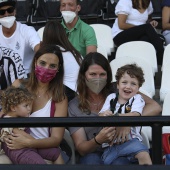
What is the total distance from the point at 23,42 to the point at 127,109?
1788 mm

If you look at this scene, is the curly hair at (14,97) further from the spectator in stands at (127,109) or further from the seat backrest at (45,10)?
the seat backrest at (45,10)

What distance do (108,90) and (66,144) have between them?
20.4 inches

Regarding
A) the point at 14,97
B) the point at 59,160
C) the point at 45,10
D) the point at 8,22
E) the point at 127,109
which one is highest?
the point at 45,10

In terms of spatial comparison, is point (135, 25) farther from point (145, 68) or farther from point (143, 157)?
point (143, 157)

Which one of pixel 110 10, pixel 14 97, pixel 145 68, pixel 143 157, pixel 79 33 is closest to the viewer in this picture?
pixel 143 157

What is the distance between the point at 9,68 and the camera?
245 inches

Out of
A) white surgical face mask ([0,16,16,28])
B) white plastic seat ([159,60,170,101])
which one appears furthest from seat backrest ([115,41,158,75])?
white surgical face mask ([0,16,16,28])

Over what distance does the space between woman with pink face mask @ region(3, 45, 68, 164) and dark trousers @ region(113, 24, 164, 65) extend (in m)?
2.12

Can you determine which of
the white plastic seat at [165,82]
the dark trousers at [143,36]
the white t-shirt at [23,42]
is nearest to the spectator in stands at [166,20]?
the dark trousers at [143,36]

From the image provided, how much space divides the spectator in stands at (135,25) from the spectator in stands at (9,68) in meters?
1.63

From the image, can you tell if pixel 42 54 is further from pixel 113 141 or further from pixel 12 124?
pixel 12 124

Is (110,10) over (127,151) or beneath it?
over

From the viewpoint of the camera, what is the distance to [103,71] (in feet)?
17.5

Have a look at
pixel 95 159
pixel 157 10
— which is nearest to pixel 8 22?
pixel 95 159
